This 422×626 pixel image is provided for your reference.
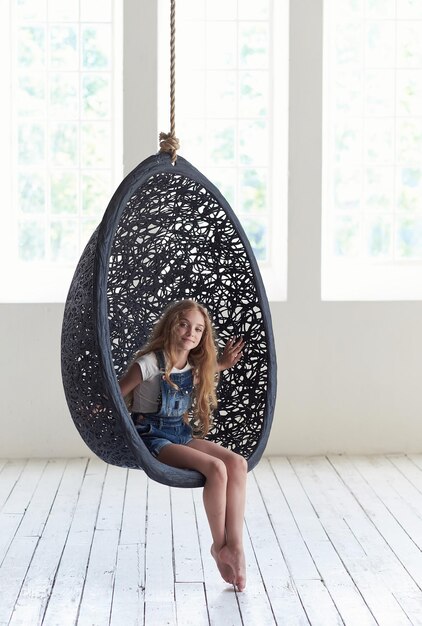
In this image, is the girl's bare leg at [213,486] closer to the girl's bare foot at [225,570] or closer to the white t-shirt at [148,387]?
the girl's bare foot at [225,570]

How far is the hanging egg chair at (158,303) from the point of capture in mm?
3000

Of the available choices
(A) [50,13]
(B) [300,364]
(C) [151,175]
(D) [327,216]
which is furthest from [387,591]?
(A) [50,13]

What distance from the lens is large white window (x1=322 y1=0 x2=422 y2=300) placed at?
5.45 meters

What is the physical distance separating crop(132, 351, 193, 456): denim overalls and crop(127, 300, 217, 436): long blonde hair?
0.04 m

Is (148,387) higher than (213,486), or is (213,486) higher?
(148,387)

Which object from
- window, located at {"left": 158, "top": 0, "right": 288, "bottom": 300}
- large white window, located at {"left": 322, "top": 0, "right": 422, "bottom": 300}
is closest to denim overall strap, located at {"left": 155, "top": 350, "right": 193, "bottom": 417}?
A: window, located at {"left": 158, "top": 0, "right": 288, "bottom": 300}

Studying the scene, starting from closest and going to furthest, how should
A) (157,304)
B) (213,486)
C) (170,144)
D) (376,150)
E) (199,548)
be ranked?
(213,486) → (170,144) → (199,548) → (157,304) → (376,150)

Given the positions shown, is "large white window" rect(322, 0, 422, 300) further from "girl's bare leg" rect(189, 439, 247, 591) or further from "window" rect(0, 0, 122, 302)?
"girl's bare leg" rect(189, 439, 247, 591)

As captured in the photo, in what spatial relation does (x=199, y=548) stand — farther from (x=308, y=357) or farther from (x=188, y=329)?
(x=308, y=357)

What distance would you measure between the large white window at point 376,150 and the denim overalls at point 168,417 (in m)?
2.16

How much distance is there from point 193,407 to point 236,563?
22.1 inches

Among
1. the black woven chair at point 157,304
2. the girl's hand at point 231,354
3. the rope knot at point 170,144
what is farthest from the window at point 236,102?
the rope knot at point 170,144

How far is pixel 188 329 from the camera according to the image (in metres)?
3.33

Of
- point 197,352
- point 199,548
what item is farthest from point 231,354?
point 199,548
